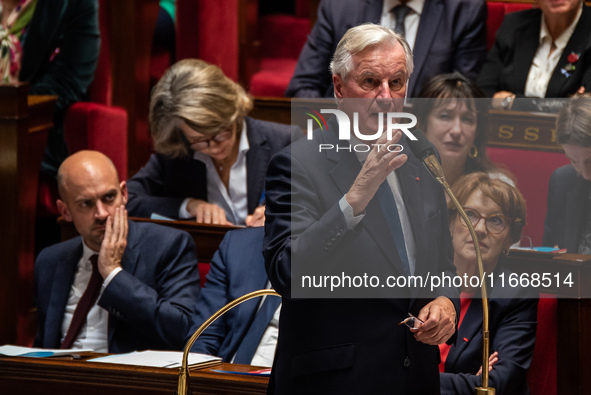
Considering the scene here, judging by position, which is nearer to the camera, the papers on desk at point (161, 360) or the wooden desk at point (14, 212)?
the papers on desk at point (161, 360)

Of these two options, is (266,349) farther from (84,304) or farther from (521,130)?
(521,130)

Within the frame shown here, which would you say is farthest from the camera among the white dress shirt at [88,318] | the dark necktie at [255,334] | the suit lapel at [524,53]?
the suit lapel at [524,53]

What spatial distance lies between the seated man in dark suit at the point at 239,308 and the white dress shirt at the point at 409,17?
0.68 metres

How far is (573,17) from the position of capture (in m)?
1.84

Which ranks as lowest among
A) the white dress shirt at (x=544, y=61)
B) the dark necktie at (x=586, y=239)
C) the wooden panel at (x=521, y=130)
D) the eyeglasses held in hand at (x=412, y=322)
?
the eyeglasses held in hand at (x=412, y=322)

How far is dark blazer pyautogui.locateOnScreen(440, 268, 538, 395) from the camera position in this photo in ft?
4.00

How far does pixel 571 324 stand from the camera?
116cm

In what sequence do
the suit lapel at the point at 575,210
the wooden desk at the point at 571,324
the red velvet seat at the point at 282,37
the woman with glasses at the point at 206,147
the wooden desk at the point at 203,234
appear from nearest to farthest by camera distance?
the wooden desk at the point at 571,324 → the suit lapel at the point at 575,210 → the wooden desk at the point at 203,234 → the woman with glasses at the point at 206,147 → the red velvet seat at the point at 282,37

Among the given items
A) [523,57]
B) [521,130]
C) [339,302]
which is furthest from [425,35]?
[339,302]

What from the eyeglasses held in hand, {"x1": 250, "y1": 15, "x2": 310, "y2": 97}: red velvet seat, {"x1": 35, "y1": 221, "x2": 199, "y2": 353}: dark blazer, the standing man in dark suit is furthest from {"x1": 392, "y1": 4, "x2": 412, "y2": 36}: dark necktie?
the eyeglasses held in hand

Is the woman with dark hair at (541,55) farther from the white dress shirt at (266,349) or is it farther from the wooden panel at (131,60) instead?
the wooden panel at (131,60)

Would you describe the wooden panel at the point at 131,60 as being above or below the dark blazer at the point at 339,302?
above

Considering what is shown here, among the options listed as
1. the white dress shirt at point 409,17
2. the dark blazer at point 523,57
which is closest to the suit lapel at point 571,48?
the dark blazer at point 523,57

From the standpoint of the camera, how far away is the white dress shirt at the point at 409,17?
1.94 metres
